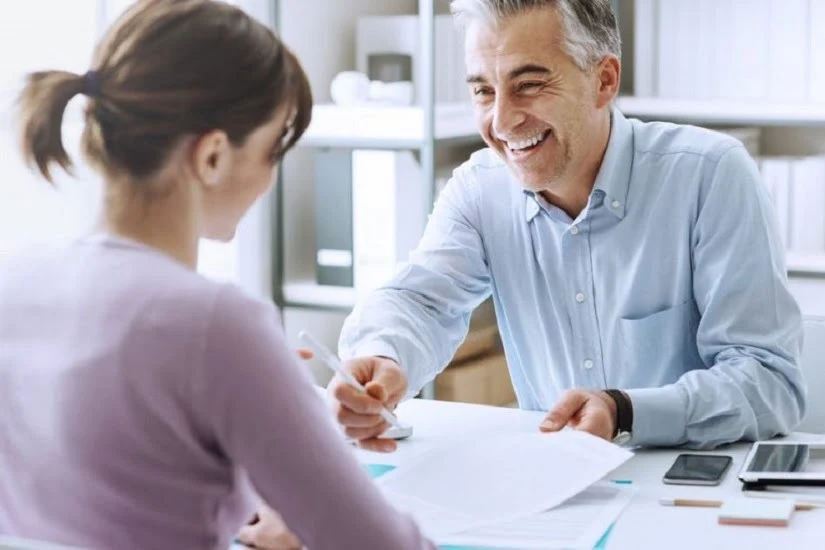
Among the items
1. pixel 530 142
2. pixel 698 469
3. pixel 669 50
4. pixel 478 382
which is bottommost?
pixel 478 382

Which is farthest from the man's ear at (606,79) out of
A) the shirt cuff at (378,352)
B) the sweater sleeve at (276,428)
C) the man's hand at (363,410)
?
the sweater sleeve at (276,428)

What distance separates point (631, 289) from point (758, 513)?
0.69 metres

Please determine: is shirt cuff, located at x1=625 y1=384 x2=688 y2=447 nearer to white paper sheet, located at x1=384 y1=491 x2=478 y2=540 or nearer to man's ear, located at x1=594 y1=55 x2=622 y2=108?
white paper sheet, located at x1=384 y1=491 x2=478 y2=540

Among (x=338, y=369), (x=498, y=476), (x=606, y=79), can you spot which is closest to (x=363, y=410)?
(x=338, y=369)

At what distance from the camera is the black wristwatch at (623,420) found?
67.1 inches

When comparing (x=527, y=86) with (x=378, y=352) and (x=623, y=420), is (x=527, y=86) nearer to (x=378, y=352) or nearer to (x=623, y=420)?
(x=378, y=352)

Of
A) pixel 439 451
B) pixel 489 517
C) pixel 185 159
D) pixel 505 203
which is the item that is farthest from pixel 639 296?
pixel 185 159

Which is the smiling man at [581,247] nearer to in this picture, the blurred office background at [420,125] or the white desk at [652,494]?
the white desk at [652,494]

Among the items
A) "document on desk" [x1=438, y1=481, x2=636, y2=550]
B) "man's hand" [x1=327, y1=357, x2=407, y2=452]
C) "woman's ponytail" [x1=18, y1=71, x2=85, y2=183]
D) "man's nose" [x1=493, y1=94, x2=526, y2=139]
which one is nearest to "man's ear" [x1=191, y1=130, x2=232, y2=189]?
"woman's ponytail" [x1=18, y1=71, x2=85, y2=183]

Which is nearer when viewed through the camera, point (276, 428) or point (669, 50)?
point (276, 428)

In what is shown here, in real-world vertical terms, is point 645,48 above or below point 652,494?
above

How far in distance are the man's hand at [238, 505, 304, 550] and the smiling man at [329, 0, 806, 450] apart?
525mm

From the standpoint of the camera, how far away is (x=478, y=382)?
3.28m

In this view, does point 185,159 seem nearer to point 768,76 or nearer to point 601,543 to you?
point 601,543
